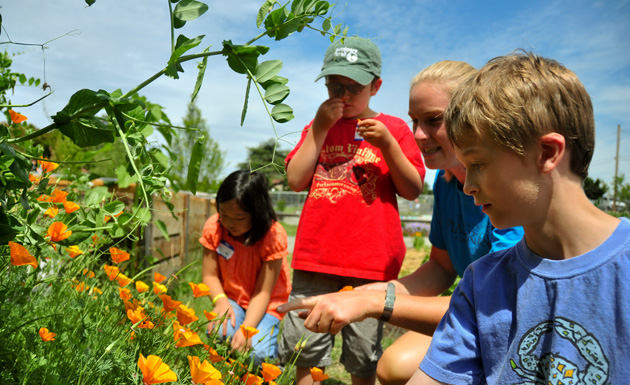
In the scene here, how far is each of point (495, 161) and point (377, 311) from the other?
681 mm

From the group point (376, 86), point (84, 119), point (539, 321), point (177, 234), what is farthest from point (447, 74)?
point (177, 234)

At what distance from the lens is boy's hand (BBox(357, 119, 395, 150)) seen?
2.12 metres

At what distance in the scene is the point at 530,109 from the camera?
108cm

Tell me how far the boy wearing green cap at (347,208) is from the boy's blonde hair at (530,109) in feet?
3.66

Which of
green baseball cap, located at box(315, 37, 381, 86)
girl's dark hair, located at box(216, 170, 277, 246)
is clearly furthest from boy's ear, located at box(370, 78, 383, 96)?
girl's dark hair, located at box(216, 170, 277, 246)

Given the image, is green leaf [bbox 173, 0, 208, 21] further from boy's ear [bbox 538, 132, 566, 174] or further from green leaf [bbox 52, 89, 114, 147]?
boy's ear [bbox 538, 132, 566, 174]

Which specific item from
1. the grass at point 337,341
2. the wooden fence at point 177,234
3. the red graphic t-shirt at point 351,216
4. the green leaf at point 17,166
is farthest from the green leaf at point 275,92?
the grass at point 337,341

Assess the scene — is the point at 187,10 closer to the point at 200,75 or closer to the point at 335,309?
the point at 200,75

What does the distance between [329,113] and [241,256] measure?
115cm

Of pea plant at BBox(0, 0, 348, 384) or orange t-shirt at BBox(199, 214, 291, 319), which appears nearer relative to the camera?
pea plant at BBox(0, 0, 348, 384)

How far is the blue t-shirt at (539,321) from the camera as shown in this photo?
1.04 meters

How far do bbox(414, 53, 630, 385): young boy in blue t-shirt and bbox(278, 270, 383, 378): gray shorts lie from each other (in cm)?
118

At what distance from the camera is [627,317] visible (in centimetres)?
101

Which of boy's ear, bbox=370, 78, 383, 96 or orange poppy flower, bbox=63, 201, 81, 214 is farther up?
boy's ear, bbox=370, 78, 383, 96
